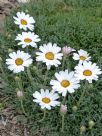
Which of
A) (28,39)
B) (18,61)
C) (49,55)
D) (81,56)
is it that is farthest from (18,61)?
(81,56)

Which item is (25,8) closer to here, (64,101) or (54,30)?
(54,30)

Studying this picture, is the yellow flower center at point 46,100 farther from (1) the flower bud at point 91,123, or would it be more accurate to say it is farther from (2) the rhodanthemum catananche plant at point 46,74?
(1) the flower bud at point 91,123

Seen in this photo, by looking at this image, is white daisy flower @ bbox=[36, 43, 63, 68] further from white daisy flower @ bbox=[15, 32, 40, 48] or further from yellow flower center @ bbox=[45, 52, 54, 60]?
white daisy flower @ bbox=[15, 32, 40, 48]

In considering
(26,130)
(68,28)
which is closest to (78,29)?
(68,28)

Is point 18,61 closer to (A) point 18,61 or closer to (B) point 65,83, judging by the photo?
(A) point 18,61

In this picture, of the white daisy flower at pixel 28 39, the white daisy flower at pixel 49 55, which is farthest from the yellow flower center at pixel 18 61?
the white daisy flower at pixel 28 39

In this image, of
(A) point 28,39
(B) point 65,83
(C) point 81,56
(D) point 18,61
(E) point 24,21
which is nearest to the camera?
(B) point 65,83

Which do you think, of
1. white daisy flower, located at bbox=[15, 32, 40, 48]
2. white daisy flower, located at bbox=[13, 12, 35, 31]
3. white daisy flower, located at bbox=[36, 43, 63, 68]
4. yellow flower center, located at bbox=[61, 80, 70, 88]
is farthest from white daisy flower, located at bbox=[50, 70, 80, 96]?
white daisy flower, located at bbox=[13, 12, 35, 31]

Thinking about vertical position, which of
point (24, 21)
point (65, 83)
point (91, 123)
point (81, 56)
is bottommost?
point (91, 123)
